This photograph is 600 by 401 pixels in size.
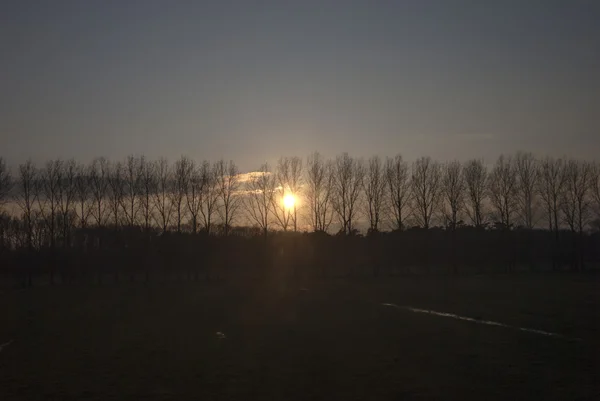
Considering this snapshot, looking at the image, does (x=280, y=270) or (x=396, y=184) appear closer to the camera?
(x=280, y=270)

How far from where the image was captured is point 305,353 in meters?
15.4

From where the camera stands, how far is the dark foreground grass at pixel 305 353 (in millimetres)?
11398

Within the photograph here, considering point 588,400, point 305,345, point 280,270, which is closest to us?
point 588,400

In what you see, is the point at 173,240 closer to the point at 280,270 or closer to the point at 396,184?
the point at 280,270

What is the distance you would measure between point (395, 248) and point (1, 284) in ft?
136

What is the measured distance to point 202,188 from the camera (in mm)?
70125

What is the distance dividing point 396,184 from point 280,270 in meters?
18.9

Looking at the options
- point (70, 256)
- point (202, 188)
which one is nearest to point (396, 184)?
point (202, 188)

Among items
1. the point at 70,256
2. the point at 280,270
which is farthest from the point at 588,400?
the point at 70,256

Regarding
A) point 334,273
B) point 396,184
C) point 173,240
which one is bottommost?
point 334,273

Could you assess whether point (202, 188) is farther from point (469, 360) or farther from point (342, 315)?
point (469, 360)

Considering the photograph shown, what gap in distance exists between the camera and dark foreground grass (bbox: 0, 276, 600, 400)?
37.4 ft

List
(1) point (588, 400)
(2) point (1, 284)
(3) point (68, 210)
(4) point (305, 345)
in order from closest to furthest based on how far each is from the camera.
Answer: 1. (1) point (588, 400)
2. (4) point (305, 345)
3. (2) point (1, 284)
4. (3) point (68, 210)

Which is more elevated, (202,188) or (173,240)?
(202,188)
